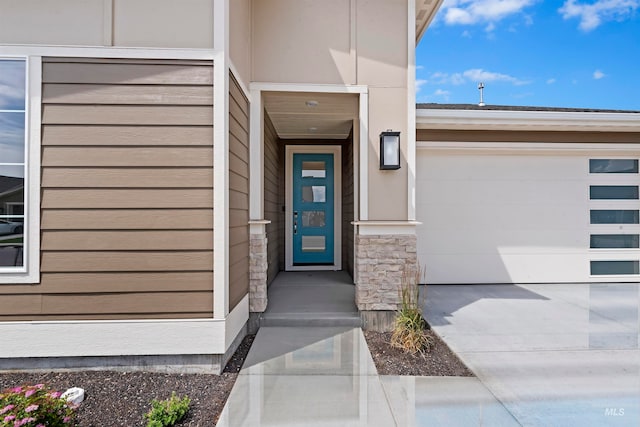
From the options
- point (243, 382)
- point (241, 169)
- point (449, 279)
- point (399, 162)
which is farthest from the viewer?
point (449, 279)

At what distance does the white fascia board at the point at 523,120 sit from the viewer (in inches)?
184

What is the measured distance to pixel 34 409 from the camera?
163 centimetres

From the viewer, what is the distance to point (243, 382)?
246 cm

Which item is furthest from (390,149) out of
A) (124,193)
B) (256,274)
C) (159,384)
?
(159,384)

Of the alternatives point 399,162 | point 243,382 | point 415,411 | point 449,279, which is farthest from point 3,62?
point 449,279

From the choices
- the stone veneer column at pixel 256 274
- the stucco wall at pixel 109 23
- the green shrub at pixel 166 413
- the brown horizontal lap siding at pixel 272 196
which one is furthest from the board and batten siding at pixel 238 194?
the brown horizontal lap siding at pixel 272 196

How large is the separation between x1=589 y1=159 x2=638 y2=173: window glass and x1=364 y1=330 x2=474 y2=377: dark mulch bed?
166 inches

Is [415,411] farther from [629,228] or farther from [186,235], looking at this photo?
[629,228]

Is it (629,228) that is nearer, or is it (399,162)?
(399,162)

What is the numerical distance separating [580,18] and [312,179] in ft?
30.4

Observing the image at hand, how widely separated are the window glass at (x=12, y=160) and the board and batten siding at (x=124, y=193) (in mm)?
200

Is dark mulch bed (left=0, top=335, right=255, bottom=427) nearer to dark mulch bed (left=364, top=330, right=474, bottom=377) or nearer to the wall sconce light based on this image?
dark mulch bed (left=364, top=330, right=474, bottom=377)

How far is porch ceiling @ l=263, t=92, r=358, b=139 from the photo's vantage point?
363 cm

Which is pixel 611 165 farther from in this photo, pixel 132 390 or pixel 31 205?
pixel 31 205
